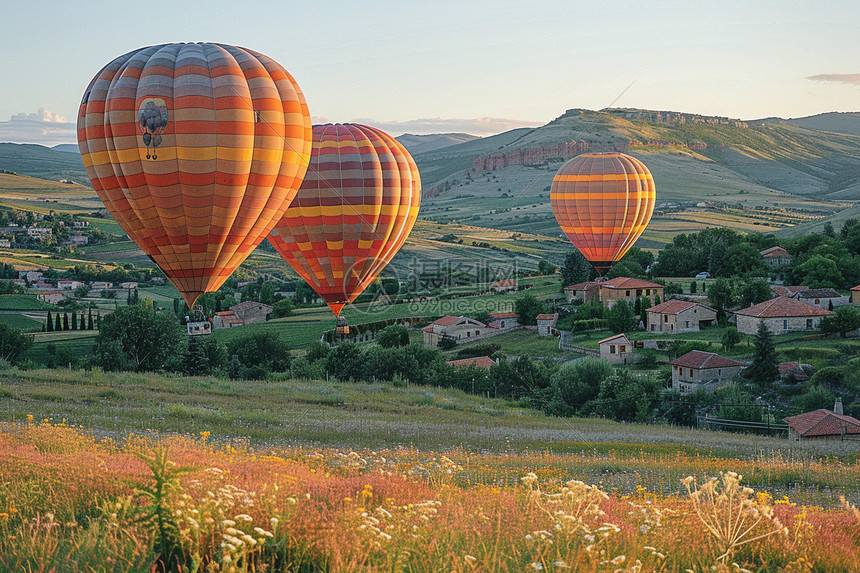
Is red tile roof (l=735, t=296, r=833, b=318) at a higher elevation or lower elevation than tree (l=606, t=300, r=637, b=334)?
higher

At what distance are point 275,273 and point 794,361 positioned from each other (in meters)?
72.8

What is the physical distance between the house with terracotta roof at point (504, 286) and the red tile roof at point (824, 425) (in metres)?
53.8

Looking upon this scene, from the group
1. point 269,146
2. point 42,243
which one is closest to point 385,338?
point 269,146

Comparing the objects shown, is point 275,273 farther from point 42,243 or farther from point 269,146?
point 269,146

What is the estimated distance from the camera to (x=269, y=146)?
18.8 metres

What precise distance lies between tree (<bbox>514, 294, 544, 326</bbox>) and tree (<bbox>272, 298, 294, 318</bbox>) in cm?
2183

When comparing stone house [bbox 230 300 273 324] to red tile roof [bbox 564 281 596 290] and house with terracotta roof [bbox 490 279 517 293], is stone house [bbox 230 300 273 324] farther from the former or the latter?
red tile roof [bbox 564 281 596 290]

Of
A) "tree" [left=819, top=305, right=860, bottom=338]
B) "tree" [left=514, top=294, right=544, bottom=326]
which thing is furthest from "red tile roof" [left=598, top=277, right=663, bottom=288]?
"tree" [left=819, top=305, right=860, bottom=338]

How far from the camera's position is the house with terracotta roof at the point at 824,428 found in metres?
26.4

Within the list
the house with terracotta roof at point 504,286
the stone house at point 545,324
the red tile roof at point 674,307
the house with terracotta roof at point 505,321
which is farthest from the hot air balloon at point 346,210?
the house with terracotta roof at point 504,286

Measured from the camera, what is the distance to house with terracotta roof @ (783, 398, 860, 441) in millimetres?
26359

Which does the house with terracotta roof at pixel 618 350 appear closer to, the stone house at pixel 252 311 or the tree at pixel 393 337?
the tree at pixel 393 337

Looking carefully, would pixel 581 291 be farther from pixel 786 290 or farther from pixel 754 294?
pixel 786 290

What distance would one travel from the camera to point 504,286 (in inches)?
3292
